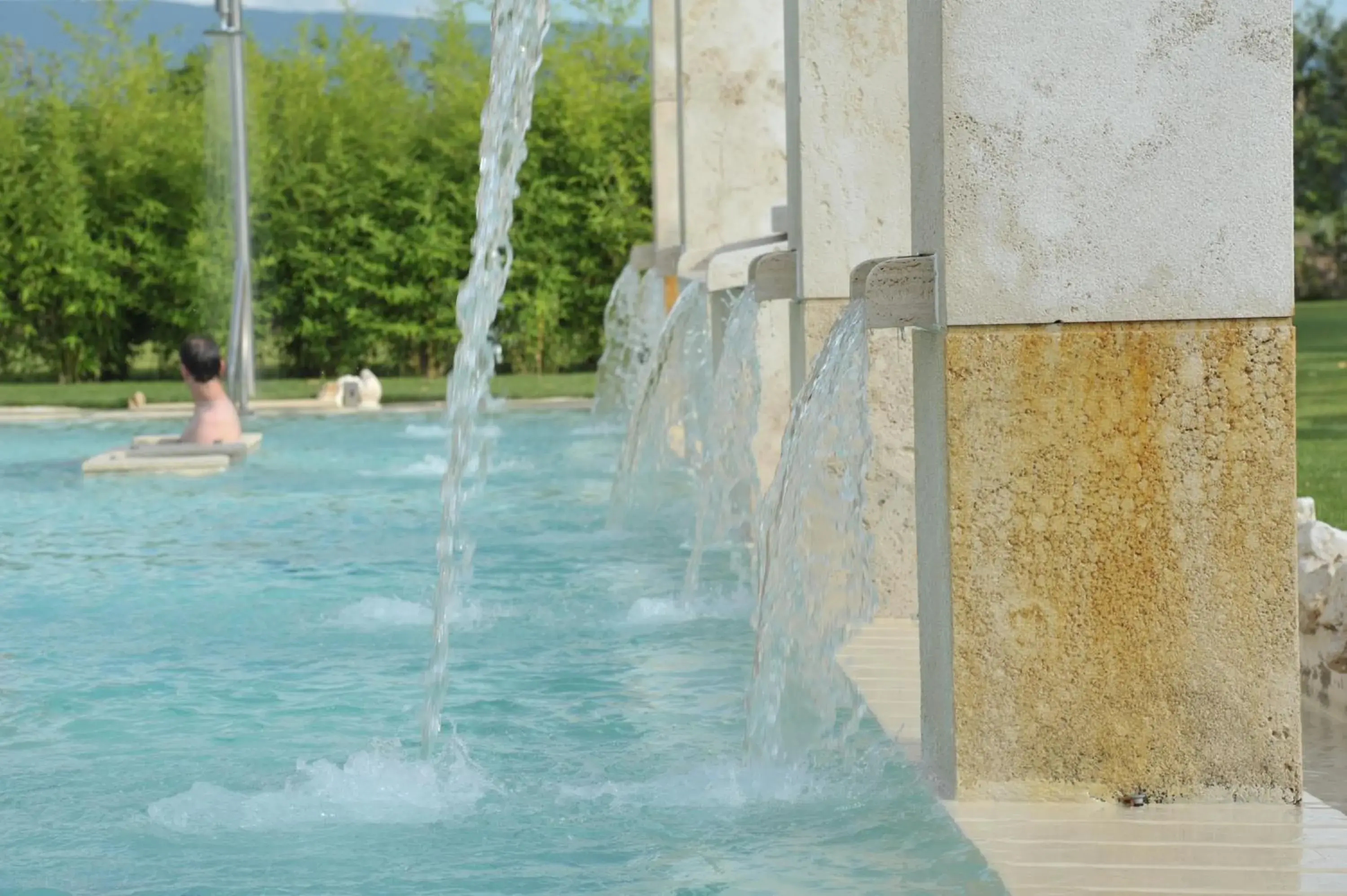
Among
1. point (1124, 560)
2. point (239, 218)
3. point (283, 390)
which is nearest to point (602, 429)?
point (239, 218)

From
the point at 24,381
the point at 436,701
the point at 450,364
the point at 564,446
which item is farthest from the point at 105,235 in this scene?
the point at 436,701

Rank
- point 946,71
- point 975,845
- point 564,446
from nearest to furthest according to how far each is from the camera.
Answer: point 975,845, point 946,71, point 564,446

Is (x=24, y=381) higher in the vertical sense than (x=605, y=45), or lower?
lower

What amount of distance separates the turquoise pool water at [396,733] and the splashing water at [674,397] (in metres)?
0.70

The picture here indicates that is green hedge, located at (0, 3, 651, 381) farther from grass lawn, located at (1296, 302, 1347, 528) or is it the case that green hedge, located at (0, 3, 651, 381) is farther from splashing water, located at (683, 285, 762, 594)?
splashing water, located at (683, 285, 762, 594)

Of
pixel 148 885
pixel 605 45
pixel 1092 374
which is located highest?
pixel 605 45

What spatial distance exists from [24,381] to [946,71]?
1706cm

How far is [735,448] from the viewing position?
710 centimetres

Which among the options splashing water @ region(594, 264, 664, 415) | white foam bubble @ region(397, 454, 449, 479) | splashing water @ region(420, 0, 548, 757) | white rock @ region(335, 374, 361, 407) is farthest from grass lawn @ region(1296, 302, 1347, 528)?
white rock @ region(335, 374, 361, 407)

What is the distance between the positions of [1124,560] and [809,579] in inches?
72.1

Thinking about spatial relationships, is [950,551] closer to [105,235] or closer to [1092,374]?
[1092,374]

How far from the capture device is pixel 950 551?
3424 millimetres

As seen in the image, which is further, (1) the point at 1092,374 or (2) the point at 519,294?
(2) the point at 519,294

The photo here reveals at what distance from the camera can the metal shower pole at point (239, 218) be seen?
1554cm
